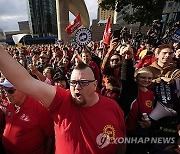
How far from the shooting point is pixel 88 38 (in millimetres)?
6336

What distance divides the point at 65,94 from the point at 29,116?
67 cm

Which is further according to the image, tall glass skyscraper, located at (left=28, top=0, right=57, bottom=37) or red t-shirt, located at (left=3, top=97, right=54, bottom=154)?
tall glass skyscraper, located at (left=28, top=0, right=57, bottom=37)

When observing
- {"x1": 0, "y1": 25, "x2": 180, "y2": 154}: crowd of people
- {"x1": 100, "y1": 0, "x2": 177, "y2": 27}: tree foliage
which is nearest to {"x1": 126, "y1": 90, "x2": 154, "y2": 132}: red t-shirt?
{"x1": 0, "y1": 25, "x2": 180, "y2": 154}: crowd of people

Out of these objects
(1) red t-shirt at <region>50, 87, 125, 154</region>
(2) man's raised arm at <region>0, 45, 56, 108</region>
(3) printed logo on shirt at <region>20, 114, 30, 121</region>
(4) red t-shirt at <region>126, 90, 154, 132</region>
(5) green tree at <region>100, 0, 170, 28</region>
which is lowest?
(4) red t-shirt at <region>126, 90, 154, 132</region>

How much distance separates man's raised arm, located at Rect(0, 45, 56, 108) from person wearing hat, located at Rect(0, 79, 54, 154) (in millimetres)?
634

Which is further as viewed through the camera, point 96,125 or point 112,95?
point 112,95

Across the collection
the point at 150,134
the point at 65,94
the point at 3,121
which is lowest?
the point at 150,134

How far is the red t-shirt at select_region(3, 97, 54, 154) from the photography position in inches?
90.6

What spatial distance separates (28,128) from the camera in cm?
229

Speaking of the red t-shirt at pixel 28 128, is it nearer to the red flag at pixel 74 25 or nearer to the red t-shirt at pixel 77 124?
the red t-shirt at pixel 77 124

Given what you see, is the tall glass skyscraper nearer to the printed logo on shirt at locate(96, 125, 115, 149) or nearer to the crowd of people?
the crowd of people

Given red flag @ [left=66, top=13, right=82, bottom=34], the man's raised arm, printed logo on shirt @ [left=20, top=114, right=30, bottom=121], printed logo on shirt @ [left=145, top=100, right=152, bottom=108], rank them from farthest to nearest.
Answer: red flag @ [left=66, top=13, right=82, bottom=34]
printed logo on shirt @ [left=145, top=100, right=152, bottom=108]
printed logo on shirt @ [left=20, top=114, right=30, bottom=121]
the man's raised arm

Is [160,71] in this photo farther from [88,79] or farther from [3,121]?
[3,121]

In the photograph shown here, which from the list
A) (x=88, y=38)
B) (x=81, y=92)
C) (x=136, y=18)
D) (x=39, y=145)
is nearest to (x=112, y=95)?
(x=39, y=145)
